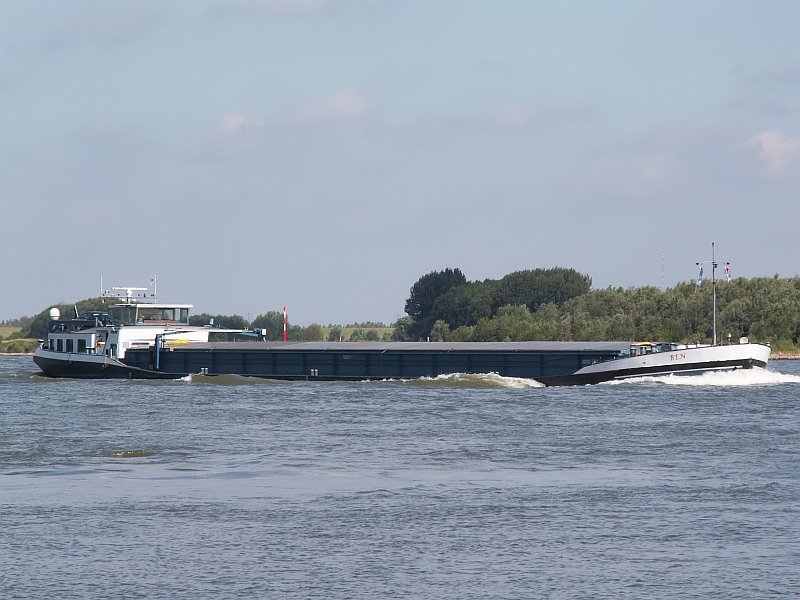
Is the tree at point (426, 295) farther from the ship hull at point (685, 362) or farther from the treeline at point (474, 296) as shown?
the ship hull at point (685, 362)

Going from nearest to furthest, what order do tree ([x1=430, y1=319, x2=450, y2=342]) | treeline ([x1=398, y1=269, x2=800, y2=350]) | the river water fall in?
1. the river water
2. treeline ([x1=398, y1=269, x2=800, y2=350])
3. tree ([x1=430, y1=319, x2=450, y2=342])

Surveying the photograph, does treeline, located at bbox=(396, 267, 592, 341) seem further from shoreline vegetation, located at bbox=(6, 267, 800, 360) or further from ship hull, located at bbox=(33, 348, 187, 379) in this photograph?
ship hull, located at bbox=(33, 348, 187, 379)

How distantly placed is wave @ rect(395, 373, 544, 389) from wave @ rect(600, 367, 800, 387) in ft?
17.8

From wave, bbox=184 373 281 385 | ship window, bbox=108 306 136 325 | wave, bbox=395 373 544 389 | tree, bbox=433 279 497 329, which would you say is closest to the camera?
wave, bbox=395 373 544 389

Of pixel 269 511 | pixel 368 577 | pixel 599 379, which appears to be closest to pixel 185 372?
pixel 599 379

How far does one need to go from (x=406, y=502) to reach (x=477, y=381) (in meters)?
39.5

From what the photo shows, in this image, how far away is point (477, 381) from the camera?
65.4m

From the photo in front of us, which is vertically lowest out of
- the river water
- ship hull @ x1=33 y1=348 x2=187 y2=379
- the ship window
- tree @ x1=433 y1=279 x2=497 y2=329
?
the river water

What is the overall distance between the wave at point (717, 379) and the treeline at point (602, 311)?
52070 mm

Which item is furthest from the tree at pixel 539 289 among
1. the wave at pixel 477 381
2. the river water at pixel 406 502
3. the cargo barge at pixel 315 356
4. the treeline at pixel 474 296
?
the river water at pixel 406 502

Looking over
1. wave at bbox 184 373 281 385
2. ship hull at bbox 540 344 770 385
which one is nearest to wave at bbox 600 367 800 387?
ship hull at bbox 540 344 770 385

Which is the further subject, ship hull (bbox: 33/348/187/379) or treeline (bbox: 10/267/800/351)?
treeline (bbox: 10/267/800/351)

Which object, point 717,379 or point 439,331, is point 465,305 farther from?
point 717,379

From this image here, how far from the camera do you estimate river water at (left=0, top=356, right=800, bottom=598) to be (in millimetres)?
19172
